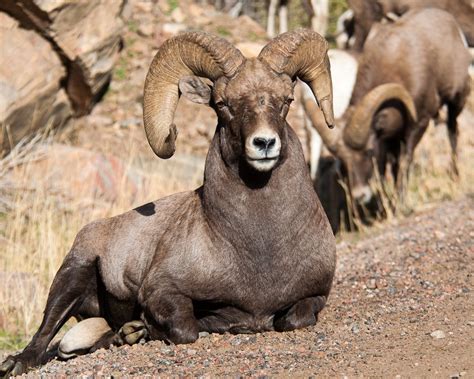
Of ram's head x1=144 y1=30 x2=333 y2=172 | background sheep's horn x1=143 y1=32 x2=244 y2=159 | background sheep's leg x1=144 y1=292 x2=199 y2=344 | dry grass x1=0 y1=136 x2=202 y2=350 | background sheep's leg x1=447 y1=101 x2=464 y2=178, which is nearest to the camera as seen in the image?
ram's head x1=144 y1=30 x2=333 y2=172

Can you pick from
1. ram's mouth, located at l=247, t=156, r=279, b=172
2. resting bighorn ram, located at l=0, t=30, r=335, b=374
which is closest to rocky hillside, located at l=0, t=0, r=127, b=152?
resting bighorn ram, located at l=0, t=30, r=335, b=374

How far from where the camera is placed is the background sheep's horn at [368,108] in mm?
13359

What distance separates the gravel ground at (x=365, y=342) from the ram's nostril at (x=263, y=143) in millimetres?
1339

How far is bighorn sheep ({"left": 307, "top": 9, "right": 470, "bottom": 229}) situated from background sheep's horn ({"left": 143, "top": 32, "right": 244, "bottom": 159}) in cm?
640

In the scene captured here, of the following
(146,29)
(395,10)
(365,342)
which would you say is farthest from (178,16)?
(365,342)

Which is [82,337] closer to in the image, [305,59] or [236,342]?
[236,342]

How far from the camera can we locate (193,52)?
7.17 m

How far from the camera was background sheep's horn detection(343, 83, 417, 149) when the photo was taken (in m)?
13.4

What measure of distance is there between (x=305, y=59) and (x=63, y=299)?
280 centimetres

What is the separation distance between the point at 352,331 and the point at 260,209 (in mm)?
1117

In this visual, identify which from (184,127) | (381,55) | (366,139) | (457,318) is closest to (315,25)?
(184,127)

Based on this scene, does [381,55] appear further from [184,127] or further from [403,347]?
[403,347]

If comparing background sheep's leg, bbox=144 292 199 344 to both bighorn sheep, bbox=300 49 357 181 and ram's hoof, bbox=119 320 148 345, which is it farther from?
bighorn sheep, bbox=300 49 357 181

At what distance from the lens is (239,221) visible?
6.85m
